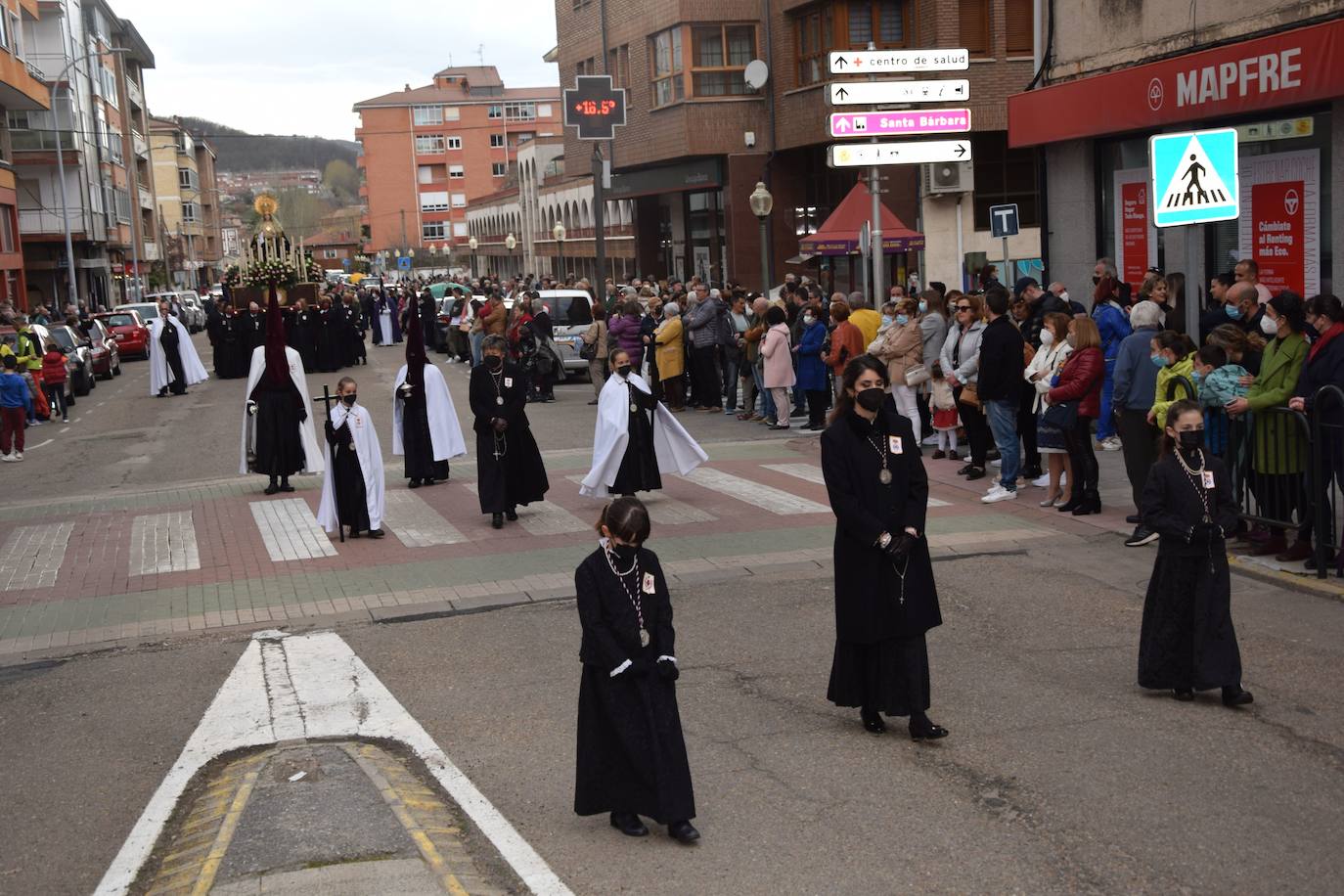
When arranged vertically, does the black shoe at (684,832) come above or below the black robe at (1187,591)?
below

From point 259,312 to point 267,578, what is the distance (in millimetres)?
24764

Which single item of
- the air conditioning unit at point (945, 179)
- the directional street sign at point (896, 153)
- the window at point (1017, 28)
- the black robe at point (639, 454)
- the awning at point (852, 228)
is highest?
the window at point (1017, 28)

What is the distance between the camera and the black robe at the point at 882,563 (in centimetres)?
722

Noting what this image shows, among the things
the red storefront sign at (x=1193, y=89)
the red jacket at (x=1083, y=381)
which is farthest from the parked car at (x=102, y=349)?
the red jacket at (x=1083, y=381)

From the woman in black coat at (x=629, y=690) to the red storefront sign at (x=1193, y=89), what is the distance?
11.8 metres

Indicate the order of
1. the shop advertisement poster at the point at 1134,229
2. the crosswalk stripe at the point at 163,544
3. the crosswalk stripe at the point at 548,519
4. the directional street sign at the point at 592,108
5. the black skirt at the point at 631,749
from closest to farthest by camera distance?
the black skirt at the point at 631,749 → the crosswalk stripe at the point at 163,544 → the crosswalk stripe at the point at 548,519 → the shop advertisement poster at the point at 1134,229 → the directional street sign at the point at 592,108

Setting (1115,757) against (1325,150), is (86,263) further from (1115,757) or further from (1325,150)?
(1115,757)

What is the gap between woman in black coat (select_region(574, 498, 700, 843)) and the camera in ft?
19.8

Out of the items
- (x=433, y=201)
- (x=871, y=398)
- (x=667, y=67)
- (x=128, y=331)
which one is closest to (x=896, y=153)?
(x=871, y=398)

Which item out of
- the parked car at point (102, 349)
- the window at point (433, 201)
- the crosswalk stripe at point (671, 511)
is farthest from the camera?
the window at point (433, 201)

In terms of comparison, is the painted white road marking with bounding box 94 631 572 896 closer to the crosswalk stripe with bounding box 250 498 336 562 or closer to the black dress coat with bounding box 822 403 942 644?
the black dress coat with bounding box 822 403 942 644

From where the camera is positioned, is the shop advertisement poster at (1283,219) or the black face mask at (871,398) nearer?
the black face mask at (871,398)

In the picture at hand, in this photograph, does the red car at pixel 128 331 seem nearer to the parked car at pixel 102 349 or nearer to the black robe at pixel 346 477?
the parked car at pixel 102 349

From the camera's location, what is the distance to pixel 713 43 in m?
37.2
